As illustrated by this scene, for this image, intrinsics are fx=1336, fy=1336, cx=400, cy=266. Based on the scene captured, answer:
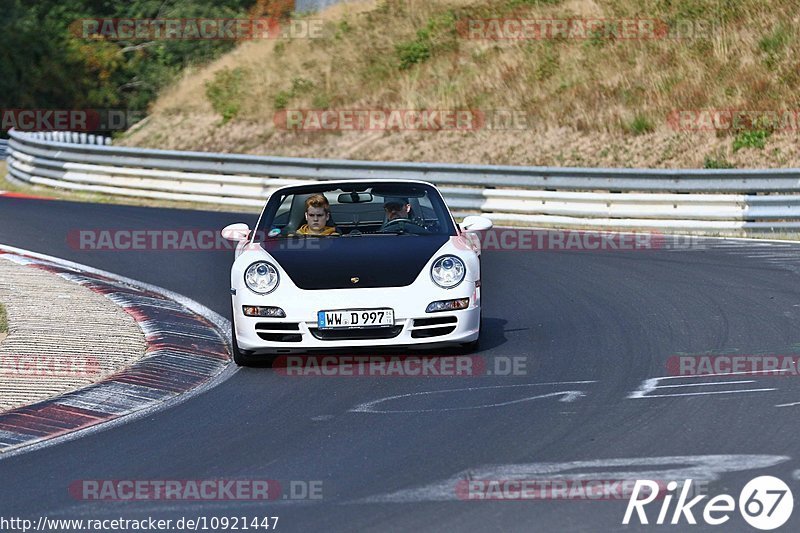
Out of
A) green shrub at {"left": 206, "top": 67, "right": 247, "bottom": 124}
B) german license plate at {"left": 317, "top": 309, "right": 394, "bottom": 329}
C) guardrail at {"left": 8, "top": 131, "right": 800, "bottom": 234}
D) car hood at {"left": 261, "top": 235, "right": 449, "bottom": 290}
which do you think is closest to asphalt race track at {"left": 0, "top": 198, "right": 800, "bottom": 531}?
german license plate at {"left": 317, "top": 309, "right": 394, "bottom": 329}

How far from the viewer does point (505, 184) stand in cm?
2003

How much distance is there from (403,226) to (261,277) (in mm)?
1380

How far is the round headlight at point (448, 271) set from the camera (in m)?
9.26

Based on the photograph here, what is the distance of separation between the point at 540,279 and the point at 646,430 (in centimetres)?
675

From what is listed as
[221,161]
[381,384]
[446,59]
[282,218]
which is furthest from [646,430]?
[446,59]

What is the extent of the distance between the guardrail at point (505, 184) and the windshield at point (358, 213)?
843 centimetres

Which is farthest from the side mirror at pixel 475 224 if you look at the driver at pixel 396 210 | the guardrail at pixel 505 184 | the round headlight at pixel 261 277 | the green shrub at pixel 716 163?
the green shrub at pixel 716 163

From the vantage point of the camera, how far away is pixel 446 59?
3047 centimetres

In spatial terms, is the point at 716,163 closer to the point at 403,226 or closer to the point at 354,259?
the point at 403,226

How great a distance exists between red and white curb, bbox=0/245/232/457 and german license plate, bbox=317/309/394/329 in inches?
32.9

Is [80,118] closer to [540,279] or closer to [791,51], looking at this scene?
[791,51]

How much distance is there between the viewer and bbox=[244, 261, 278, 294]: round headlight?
364 inches

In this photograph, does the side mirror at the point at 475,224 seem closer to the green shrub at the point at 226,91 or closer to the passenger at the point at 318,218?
the passenger at the point at 318,218

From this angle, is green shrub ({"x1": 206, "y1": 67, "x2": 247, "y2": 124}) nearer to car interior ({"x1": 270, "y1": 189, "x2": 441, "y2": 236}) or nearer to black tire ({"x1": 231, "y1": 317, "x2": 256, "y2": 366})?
car interior ({"x1": 270, "y1": 189, "x2": 441, "y2": 236})
